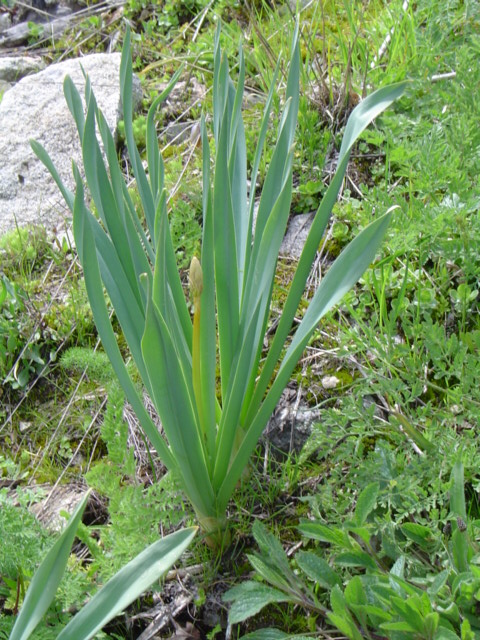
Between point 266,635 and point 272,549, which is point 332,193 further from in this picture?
point 266,635

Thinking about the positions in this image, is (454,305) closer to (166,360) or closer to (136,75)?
(166,360)

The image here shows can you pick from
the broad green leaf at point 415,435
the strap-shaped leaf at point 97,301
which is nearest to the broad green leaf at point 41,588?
the strap-shaped leaf at point 97,301

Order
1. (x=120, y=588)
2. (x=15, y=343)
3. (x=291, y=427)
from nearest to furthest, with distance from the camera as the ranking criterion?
(x=120, y=588), (x=291, y=427), (x=15, y=343)

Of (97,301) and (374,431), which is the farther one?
(374,431)

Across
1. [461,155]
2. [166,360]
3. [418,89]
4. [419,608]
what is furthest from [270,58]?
[419,608]

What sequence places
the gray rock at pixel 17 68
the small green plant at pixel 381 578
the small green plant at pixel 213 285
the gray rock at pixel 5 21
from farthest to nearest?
1. the gray rock at pixel 5 21
2. the gray rock at pixel 17 68
3. the small green plant at pixel 213 285
4. the small green plant at pixel 381 578

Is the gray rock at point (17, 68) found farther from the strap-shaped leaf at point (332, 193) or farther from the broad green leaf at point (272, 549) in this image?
the broad green leaf at point (272, 549)

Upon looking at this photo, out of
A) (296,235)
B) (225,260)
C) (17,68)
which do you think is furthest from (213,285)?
(17,68)
